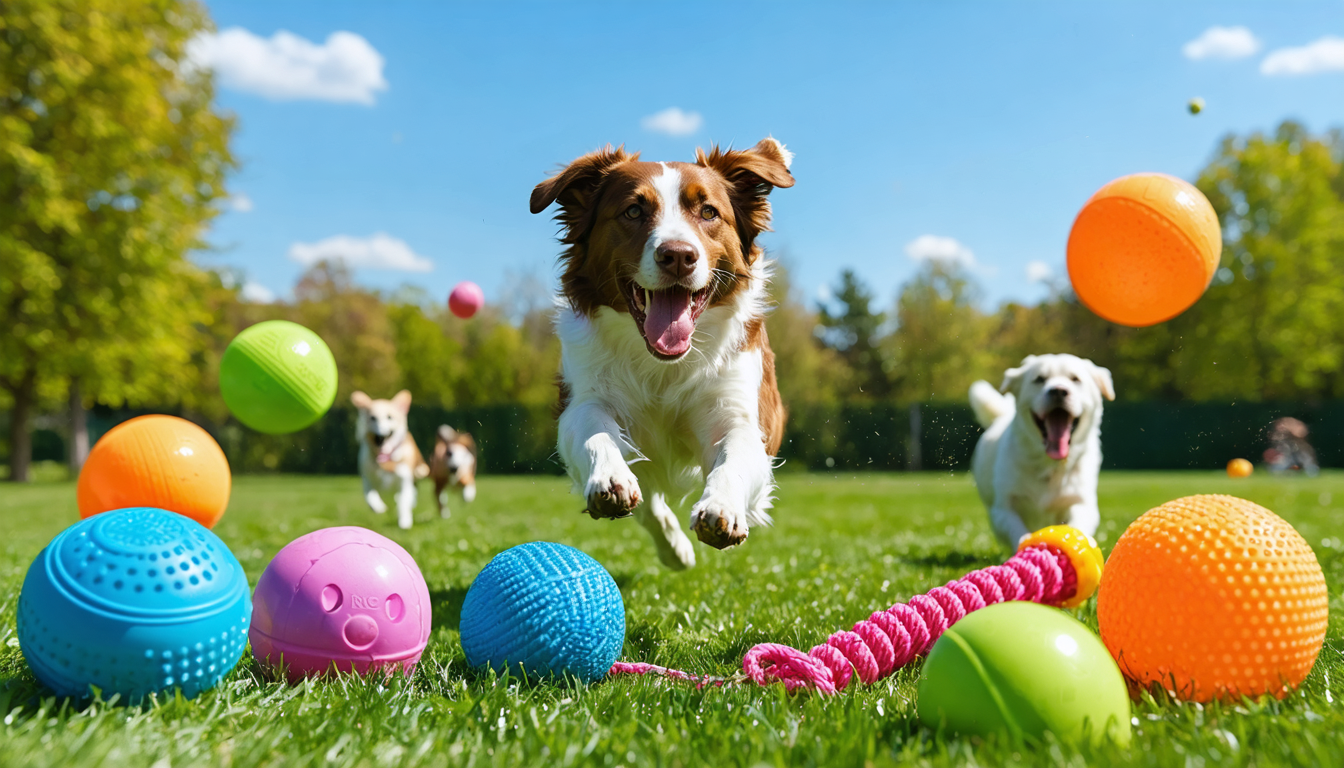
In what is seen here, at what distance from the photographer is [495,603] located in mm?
3195

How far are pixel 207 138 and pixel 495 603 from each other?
2857 cm

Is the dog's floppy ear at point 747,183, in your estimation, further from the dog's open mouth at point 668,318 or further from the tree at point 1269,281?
the tree at point 1269,281

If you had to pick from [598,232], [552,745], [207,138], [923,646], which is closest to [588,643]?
[552,745]

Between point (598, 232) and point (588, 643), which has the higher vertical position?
point (598, 232)

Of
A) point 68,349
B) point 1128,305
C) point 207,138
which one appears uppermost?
point 207,138

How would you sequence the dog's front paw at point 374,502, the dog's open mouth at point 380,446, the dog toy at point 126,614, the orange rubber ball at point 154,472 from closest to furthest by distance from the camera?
the dog toy at point 126,614 → the orange rubber ball at point 154,472 → the dog's open mouth at point 380,446 → the dog's front paw at point 374,502

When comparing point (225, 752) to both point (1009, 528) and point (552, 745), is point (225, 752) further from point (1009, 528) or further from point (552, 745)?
point (1009, 528)

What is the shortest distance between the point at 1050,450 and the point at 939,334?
26.3 metres

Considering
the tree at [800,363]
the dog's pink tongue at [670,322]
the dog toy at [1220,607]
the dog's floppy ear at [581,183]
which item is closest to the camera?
the dog toy at [1220,607]

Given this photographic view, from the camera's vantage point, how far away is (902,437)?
26375mm

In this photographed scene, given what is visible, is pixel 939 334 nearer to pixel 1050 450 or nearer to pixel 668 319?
pixel 1050 450

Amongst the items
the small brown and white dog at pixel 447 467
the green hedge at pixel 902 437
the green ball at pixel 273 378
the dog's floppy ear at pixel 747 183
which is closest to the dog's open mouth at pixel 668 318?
the dog's floppy ear at pixel 747 183

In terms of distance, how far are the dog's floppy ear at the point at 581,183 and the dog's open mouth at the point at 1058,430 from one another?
11.0ft

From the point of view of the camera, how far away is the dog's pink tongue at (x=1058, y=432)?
19.2 feet
